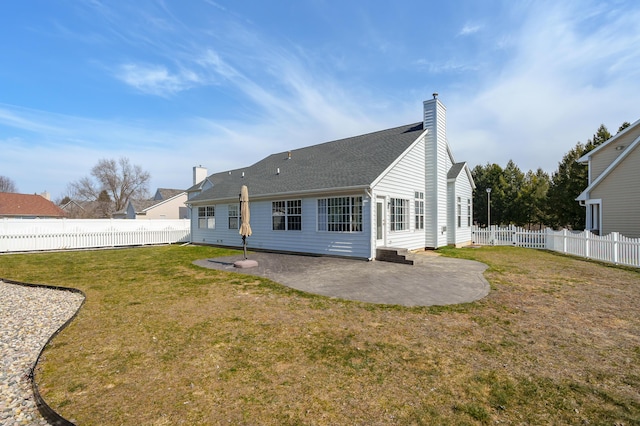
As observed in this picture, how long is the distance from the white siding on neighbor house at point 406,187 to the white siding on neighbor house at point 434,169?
0.38 metres

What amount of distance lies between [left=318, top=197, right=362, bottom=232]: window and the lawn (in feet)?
18.7

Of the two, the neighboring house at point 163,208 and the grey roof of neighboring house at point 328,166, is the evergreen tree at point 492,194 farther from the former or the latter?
the neighboring house at point 163,208

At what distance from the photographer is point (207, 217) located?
64.9ft

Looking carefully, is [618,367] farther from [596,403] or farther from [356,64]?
[356,64]

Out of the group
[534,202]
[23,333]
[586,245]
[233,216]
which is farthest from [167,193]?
[534,202]

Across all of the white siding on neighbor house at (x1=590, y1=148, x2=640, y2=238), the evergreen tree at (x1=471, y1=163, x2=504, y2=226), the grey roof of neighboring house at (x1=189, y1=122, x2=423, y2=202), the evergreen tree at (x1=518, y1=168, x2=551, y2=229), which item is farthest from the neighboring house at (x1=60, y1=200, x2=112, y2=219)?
the evergreen tree at (x1=518, y1=168, x2=551, y2=229)

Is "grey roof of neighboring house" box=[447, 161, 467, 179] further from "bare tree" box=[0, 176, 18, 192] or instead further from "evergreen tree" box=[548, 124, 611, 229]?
"bare tree" box=[0, 176, 18, 192]

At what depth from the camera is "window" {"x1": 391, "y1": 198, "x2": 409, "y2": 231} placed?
12.9m

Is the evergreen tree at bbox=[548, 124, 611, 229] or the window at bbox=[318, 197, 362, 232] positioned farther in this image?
the evergreen tree at bbox=[548, 124, 611, 229]

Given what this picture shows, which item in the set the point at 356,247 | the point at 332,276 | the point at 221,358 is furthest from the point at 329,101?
the point at 221,358

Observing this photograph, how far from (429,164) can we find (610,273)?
8138 mm

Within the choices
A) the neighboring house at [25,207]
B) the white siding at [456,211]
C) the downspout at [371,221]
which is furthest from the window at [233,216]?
the neighboring house at [25,207]

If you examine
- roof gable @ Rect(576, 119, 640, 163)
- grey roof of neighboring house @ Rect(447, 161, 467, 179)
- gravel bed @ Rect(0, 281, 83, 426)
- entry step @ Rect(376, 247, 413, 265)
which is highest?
roof gable @ Rect(576, 119, 640, 163)

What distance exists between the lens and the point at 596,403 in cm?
289
